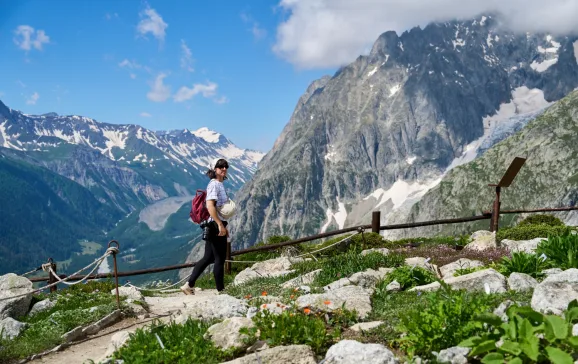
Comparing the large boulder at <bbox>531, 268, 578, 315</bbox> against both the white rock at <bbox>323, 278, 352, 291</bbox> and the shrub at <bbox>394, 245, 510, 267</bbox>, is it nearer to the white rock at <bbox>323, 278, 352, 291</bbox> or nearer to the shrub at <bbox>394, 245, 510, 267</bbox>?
the white rock at <bbox>323, 278, 352, 291</bbox>

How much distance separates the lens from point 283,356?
551 cm

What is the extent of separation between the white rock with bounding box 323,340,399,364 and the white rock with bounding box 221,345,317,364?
31cm

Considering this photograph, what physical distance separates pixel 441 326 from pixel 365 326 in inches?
60.6

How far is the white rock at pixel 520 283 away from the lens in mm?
7429

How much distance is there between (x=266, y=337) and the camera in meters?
6.08

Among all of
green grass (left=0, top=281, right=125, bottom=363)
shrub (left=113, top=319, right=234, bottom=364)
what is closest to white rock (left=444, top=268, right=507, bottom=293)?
shrub (left=113, top=319, right=234, bottom=364)

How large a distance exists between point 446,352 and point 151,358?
3.54 m

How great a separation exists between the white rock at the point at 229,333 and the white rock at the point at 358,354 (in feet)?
4.27

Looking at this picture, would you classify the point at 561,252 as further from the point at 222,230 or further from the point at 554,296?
the point at 222,230

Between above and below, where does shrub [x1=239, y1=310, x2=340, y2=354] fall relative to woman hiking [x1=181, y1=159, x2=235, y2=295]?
below

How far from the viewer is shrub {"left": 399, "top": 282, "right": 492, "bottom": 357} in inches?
202

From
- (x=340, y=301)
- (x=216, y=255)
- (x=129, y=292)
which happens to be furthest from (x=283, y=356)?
(x=129, y=292)

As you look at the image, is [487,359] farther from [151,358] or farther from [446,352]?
[151,358]

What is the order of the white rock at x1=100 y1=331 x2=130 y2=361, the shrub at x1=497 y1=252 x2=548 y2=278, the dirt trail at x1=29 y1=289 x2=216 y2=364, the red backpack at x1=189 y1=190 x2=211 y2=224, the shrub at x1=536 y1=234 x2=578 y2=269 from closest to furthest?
the white rock at x1=100 y1=331 x2=130 y2=361
the dirt trail at x1=29 y1=289 x2=216 y2=364
the shrub at x1=536 y1=234 x2=578 y2=269
the shrub at x1=497 y1=252 x2=548 y2=278
the red backpack at x1=189 y1=190 x2=211 y2=224
